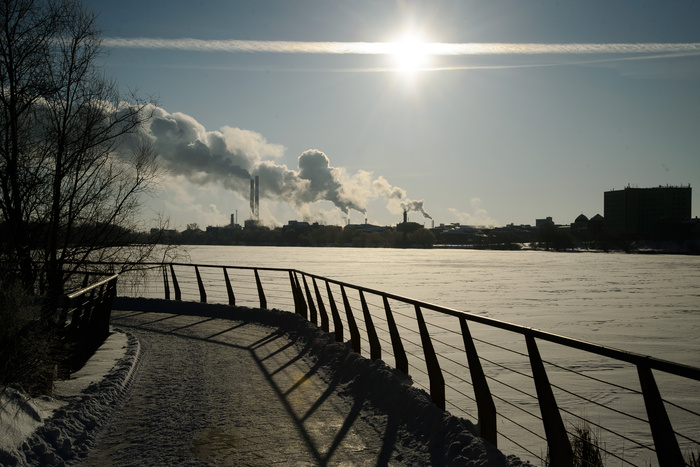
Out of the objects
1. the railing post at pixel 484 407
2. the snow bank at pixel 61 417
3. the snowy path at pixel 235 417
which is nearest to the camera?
the snow bank at pixel 61 417

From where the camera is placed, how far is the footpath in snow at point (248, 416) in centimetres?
460

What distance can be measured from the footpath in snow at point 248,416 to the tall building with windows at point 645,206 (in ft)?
564

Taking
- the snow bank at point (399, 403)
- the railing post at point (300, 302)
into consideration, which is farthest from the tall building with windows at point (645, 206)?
the snow bank at point (399, 403)

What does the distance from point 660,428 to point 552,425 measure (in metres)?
1.08

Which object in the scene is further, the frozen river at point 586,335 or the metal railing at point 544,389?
the frozen river at point 586,335

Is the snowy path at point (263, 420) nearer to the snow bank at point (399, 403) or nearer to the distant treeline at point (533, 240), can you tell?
the snow bank at point (399, 403)

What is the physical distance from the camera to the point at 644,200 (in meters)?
169

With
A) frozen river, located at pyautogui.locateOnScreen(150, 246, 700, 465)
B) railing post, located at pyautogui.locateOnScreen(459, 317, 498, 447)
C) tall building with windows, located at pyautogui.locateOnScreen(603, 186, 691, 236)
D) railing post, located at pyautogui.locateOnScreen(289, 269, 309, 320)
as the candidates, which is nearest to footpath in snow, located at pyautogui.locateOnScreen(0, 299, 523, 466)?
railing post, located at pyautogui.locateOnScreen(459, 317, 498, 447)

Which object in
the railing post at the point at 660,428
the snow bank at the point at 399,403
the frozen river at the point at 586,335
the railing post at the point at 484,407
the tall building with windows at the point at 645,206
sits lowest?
the frozen river at the point at 586,335

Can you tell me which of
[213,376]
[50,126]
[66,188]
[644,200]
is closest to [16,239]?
[66,188]

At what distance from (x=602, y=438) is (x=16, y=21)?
1388cm

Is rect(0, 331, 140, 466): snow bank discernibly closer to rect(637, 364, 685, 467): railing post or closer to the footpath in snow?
the footpath in snow

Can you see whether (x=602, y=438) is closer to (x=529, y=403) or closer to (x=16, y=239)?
(x=529, y=403)

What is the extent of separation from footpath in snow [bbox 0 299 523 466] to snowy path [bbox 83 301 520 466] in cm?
1
